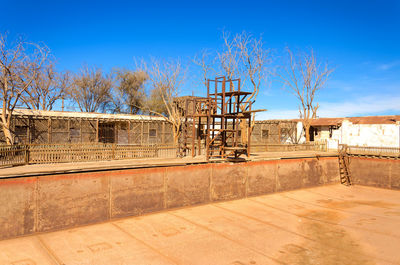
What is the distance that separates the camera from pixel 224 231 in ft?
36.8

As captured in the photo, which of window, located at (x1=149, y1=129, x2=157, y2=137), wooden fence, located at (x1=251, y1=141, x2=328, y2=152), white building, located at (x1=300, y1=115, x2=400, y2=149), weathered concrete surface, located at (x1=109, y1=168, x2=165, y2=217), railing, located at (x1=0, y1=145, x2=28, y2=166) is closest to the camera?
railing, located at (x1=0, y1=145, x2=28, y2=166)

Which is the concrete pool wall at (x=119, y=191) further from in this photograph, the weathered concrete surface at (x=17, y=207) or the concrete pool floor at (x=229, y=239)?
the concrete pool floor at (x=229, y=239)

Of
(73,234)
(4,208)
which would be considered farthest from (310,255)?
(4,208)

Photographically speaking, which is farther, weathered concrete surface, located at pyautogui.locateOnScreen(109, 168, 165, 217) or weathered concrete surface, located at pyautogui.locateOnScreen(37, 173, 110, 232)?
weathered concrete surface, located at pyautogui.locateOnScreen(109, 168, 165, 217)


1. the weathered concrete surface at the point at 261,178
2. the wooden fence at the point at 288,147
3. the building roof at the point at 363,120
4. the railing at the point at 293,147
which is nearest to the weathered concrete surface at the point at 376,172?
the railing at the point at 293,147

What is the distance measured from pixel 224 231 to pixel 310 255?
10.8 feet

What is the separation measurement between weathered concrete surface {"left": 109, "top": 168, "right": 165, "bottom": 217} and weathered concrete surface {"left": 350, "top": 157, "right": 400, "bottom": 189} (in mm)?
17285

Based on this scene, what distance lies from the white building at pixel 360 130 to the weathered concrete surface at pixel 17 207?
2452 cm

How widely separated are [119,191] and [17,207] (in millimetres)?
3655

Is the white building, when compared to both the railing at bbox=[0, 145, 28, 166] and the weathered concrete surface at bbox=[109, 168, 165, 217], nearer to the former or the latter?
the weathered concrete surface at bbox=[109, 168, 165, 217]

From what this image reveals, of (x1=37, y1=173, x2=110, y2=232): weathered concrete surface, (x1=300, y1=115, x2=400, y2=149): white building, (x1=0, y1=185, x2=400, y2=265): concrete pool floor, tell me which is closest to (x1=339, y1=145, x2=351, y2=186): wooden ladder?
(x1=300, y1=115, x2=400, y2=149): white building

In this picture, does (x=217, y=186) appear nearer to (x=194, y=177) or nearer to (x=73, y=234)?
(x=194, y=177)

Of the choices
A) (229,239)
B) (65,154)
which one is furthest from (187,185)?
(65,154)

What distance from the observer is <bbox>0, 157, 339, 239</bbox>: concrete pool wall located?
32.1ft
